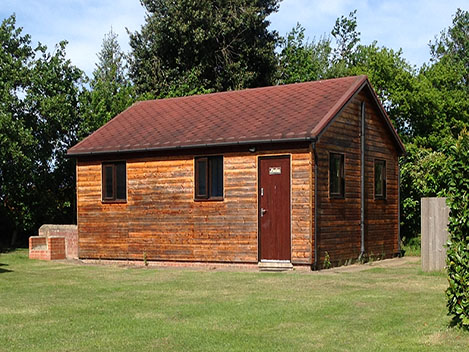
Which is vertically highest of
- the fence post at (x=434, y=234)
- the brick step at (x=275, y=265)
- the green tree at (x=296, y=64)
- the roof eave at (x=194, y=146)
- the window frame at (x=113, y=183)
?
the green tree at (x=296, y=64)

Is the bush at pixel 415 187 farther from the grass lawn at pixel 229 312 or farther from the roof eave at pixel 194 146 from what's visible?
the grass lawn at pixel 229 312

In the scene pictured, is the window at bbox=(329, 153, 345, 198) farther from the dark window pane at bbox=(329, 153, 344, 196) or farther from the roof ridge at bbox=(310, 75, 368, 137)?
the roof ridge at bbox=(310, 75, 368, 137)

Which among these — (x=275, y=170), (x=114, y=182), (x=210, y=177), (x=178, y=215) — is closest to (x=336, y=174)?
(x=275, y=170)

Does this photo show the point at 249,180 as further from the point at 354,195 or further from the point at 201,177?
the point at 354,195

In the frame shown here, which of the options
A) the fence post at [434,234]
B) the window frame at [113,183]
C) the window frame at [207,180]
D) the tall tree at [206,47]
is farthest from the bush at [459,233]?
the tall tree at [206,47]

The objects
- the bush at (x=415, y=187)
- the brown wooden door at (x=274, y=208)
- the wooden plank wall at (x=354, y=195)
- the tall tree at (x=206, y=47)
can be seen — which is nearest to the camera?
the brown wooden door at (x=274, y=208)

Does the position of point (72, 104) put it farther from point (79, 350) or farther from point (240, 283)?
point (79, 350)

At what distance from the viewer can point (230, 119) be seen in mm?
21391

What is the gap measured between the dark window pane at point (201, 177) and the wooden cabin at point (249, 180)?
32mm

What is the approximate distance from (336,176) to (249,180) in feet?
8.20

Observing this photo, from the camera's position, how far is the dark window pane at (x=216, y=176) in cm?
2005

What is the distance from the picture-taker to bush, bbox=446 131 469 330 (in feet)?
28.9

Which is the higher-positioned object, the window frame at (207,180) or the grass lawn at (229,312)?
the window frame at (207,180)

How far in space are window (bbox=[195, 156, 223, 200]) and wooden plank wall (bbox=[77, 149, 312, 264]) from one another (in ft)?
0.67
